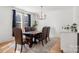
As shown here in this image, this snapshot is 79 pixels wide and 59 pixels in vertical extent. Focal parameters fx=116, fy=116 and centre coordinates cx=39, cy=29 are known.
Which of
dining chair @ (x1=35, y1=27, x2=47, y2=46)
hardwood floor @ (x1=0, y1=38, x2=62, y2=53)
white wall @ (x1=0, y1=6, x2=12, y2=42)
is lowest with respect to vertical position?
hardwood floor @ (x1=0, y1=38, x2=62, y2=53)

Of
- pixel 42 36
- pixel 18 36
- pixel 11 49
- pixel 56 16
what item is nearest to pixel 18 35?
pixel 18 36

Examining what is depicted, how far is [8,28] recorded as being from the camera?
2.34m

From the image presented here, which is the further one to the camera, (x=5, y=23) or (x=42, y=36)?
(x=42, y=36)

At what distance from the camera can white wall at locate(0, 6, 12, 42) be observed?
2314 mm

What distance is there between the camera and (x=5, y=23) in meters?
2.35

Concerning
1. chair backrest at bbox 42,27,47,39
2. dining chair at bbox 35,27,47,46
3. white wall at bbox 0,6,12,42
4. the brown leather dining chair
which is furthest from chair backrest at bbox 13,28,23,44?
chair backrest at bbox 42,27,47,39

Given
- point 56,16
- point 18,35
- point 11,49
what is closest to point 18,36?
point 18,35

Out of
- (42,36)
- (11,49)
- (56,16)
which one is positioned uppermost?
(56,16)

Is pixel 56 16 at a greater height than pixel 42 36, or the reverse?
pixel 56 16

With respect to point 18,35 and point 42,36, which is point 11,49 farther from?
point 42,36

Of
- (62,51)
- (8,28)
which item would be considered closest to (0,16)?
(8,28)

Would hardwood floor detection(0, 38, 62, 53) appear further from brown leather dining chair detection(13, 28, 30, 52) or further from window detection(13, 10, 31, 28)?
window detection(13, 10, 31, 28)

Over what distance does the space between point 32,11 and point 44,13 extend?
0.82ft
